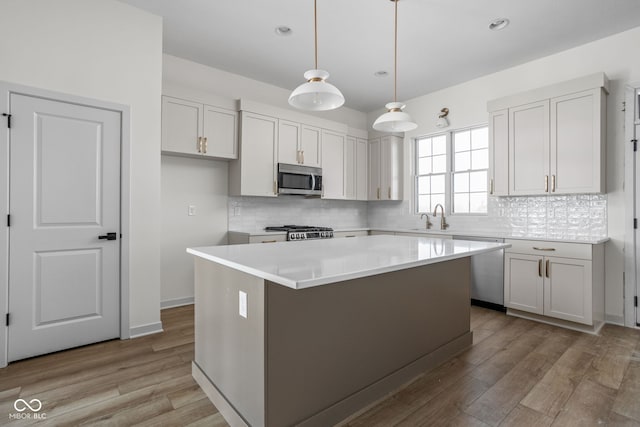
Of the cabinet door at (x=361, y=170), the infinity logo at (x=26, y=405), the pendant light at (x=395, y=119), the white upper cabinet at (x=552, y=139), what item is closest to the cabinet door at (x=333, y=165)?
the cabinet door at (x=361, y=170)

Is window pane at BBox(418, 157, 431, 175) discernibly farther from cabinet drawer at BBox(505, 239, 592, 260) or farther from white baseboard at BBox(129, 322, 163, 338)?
white baseboard at BBox(129, 322, 163, 338)

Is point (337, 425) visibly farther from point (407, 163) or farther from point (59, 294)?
point (407, 163)

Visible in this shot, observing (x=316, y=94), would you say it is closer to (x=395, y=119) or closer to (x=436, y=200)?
(x=395, y=119)

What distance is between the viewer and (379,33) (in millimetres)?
3365

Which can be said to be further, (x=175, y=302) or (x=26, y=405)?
(x=175, y=302)

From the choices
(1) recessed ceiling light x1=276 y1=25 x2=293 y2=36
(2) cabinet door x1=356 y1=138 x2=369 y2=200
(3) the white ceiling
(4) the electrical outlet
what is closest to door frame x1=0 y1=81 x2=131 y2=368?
(3) the white ceiling

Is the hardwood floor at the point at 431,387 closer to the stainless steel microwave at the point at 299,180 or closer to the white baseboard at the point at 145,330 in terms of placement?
the white baseboard at the point at 145,330

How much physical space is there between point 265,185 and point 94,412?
290 cm

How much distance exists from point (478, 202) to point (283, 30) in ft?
10.9

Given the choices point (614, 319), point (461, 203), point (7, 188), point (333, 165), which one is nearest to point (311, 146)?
point (333, 165)

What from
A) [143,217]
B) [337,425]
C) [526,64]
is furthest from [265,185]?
[526,64]

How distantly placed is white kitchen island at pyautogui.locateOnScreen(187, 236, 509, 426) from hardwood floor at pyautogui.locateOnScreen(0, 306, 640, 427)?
15cm

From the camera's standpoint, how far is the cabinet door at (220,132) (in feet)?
12.5

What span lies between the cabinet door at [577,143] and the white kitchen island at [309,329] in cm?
178
